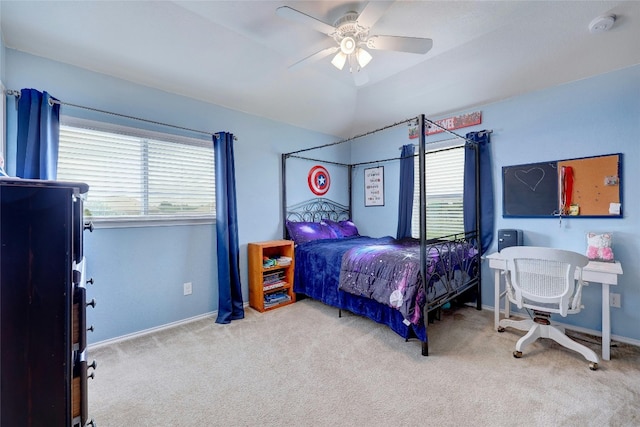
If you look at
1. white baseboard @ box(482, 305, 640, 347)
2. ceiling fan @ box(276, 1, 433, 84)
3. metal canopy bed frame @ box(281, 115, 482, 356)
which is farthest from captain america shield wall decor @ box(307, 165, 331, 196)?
white baseboard @ box(482, 305, 640, 347)

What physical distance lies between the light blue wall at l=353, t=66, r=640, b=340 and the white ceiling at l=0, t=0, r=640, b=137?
15 centimetres

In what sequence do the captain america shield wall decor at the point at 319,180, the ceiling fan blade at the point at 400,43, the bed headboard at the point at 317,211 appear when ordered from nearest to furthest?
the ceiling fan blade at the point at 400,43 → the bed headboard at the point at 317,211 → the captain america shield wall decor at the point at 319,180

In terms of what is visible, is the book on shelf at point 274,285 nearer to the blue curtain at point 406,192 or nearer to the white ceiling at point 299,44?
the blue curtain at point 406,192

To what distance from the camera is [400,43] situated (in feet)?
6.37

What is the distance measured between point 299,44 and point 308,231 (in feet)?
6.92

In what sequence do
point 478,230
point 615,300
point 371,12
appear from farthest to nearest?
point 478,230
point 615,300
point 371,12

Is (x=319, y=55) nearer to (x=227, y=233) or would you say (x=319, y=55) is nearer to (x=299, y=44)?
(x=299, y=44)

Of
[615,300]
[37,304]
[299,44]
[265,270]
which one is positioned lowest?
[615,300]

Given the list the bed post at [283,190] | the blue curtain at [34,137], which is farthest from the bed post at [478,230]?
the blue curtain at [34,137]

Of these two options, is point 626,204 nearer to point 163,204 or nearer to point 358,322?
point 358,322

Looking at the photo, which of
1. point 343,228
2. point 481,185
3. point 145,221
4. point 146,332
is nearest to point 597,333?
point 481,185

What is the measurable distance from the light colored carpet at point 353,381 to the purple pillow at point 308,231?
122cm

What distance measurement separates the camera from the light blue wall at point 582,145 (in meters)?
2.29

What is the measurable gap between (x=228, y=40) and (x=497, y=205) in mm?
3198
